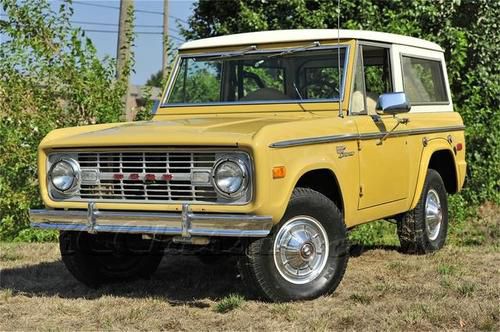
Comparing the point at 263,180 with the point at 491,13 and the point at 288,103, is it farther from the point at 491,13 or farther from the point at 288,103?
the point at 491,13

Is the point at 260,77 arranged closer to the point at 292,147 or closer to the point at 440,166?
the point at 292,147

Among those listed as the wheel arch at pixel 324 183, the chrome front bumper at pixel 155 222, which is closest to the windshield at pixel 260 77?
the wheel arch at pixel 324 183

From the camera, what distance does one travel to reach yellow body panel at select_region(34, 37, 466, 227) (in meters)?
4.96

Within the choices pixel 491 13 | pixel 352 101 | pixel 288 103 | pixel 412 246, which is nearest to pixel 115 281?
pixel 288 103

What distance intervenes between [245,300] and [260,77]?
7.05ft

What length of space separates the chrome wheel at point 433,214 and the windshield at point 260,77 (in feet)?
6.23

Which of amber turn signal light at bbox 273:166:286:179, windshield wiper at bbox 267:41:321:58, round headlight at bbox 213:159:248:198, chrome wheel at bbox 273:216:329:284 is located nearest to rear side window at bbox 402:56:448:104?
windshield wiper at bbox 267:41:321:58

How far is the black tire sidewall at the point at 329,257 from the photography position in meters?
5.11

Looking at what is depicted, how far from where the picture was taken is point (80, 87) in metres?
9.48

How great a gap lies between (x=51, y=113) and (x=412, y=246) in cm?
473

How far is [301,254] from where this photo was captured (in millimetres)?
5332

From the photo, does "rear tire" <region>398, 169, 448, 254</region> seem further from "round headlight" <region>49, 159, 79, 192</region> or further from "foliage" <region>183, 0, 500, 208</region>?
"round headlight" <region>49, 159, 79, 192</region>

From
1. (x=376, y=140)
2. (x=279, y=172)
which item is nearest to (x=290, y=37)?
(x=376, y=140)

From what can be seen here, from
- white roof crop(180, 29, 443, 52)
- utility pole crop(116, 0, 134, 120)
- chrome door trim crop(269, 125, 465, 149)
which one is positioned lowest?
chrome door trim crop(269, 125, 465, 149)
